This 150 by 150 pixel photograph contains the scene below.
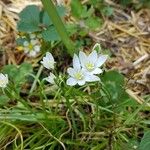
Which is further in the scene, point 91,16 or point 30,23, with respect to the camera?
point 91,16

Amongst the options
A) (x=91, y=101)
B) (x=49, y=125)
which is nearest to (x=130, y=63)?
(x=91, y=101)

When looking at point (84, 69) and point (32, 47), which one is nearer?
point (84, 69)

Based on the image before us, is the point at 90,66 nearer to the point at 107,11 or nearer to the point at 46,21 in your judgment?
the point at 46,21

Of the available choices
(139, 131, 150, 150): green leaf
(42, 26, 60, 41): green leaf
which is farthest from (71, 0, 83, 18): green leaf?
(139, 131, 150, 150): green leaf

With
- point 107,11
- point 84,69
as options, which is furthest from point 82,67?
point 107,11

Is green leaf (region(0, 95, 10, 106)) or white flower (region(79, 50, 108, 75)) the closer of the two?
white flower (region(79, 50, 108, 75))

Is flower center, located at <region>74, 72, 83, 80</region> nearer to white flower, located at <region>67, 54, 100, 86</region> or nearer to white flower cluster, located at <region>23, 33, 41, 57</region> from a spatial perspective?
white flower, located at <region>67, 54, 100, 86</region>

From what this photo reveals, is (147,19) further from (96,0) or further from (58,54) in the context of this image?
(58,54)
